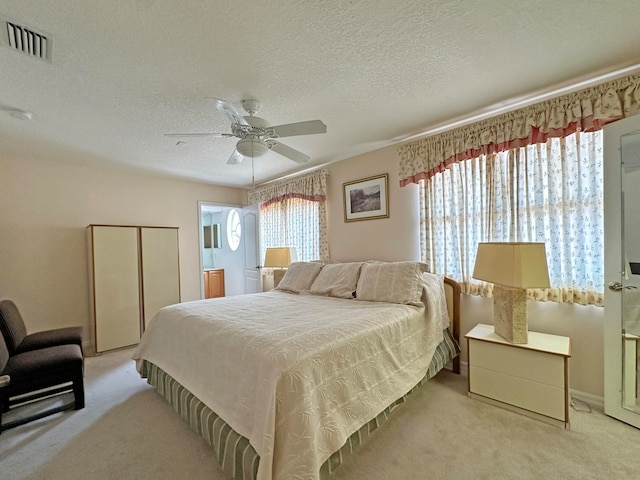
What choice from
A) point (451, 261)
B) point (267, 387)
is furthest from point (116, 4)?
point (451, 261)

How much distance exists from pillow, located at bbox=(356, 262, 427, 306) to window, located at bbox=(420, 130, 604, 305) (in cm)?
50

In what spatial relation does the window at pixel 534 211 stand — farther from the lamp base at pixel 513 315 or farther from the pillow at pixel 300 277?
the pillow at pixel 300 277

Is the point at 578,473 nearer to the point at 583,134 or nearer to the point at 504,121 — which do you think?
the point at 583,134

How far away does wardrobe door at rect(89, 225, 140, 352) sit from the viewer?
133 inches

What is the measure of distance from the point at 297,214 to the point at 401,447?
10.6ft

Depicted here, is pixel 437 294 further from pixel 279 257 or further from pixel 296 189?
pixel 296 189

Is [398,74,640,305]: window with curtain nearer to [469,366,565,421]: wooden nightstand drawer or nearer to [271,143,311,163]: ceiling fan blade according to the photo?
[469,366,565,421]: wooden nightstand drawer

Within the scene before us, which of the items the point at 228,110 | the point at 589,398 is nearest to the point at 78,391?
the point at 228,110

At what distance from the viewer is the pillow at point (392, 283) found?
2375 millimetres

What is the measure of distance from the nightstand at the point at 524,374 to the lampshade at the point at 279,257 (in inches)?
97.8

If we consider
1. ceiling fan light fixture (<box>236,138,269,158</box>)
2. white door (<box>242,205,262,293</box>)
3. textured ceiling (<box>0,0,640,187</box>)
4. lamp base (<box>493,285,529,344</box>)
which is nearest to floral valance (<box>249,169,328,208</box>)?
white door (<box>242,205,262,293</box>)

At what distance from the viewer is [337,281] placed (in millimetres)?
2922

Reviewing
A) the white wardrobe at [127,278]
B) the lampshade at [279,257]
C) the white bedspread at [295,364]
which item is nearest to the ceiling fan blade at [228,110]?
the white bedspread at [295,364]

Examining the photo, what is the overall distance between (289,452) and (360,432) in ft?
1.66
